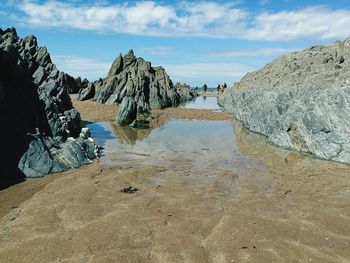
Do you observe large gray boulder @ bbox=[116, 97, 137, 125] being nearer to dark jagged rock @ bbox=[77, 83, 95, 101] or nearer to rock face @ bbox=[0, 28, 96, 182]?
rock face @ bbox=[0, 28, 96, 182]

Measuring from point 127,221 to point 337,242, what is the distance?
6.41 meters

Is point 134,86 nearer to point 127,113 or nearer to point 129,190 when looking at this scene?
point 127,113

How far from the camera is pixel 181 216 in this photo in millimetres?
12422

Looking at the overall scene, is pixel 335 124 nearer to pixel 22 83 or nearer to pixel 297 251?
pixel 297 251

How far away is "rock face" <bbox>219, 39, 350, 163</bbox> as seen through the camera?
72.2ft

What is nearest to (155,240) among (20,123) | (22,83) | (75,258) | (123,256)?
(123,256)

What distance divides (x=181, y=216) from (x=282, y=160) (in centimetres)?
1181

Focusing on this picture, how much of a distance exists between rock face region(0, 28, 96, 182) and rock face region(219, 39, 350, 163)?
13.9 m

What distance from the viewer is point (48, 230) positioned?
1115 cm

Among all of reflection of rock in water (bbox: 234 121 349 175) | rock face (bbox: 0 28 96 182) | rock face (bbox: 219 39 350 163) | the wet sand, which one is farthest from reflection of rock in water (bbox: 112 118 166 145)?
rock face (bbox: 219 39 350 163)

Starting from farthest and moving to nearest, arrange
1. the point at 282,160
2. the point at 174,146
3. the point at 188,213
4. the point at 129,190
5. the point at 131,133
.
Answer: the point at 131,133 < the point at 174,146 < the point at 282,160 < the point at 129,190 < the point at 188,213

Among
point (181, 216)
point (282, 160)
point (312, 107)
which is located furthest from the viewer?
point (312, 107)

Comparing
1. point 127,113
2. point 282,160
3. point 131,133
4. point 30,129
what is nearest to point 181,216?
point 30,129

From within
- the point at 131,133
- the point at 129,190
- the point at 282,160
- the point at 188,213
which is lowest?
the point at 282,160
